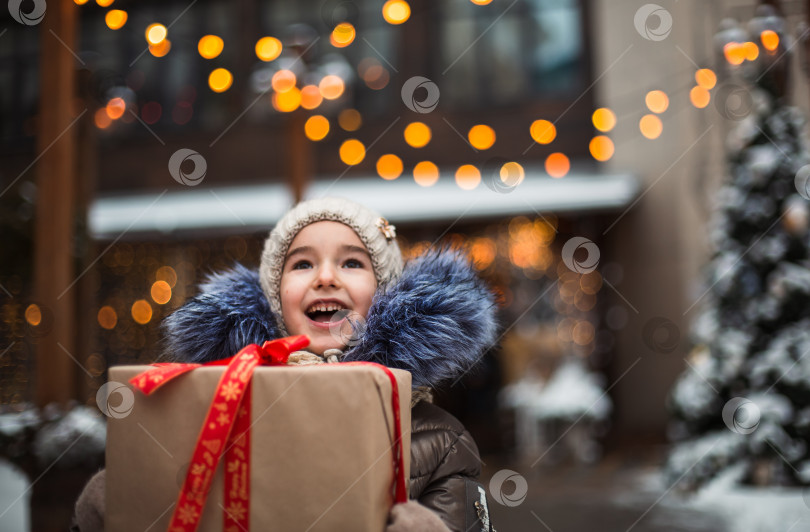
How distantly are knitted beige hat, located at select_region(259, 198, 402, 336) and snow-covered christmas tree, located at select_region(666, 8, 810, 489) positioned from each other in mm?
3730

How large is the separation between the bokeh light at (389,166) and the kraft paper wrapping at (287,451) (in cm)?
925

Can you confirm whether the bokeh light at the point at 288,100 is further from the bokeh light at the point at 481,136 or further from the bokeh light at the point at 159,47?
the bokeh light at the point at 481,136

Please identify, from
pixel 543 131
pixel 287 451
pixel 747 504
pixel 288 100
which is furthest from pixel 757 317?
pixel 543 131

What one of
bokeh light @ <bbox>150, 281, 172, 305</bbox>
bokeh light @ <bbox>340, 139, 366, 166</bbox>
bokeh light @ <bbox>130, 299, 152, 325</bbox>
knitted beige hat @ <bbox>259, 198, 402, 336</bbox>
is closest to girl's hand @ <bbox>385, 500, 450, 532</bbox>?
knitted beige hat @ <bbox>259, 198, 402, 336</bbox>

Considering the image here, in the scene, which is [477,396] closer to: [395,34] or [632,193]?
[632,193]

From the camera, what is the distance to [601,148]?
→ 32.9 ft

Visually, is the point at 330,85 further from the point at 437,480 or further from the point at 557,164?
the point at 557,164

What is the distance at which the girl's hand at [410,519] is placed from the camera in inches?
49.2

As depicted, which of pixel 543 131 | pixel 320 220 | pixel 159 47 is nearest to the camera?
pixel 320 220

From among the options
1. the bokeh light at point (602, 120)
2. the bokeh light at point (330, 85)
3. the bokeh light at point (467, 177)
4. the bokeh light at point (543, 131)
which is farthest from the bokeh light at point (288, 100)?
the bokeh light at point (602, 120)

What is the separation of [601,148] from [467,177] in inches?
77.0

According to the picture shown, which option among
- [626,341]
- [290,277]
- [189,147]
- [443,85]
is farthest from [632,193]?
[290,277]

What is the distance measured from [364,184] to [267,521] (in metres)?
8.64

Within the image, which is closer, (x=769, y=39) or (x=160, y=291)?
(x=769, y=39)
